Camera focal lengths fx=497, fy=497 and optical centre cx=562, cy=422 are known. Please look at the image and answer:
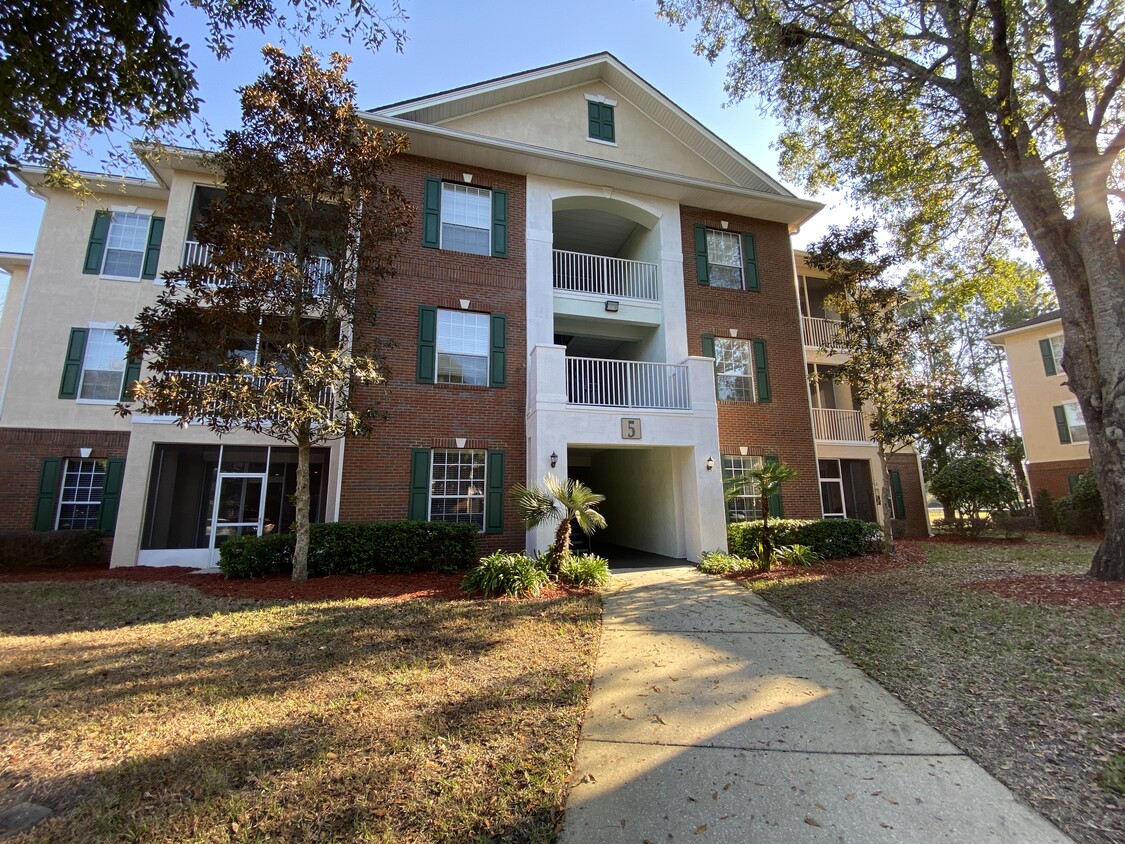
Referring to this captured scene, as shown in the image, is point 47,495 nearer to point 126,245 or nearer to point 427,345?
point 126,245

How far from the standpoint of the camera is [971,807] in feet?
9.25

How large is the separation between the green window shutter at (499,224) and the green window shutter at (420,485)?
5155 mm

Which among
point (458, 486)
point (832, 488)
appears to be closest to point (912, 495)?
point (832, 488)

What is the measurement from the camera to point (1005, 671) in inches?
183

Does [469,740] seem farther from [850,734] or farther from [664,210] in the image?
[664,210]

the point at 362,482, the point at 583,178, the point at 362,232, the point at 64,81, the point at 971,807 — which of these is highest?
the point at 583,178

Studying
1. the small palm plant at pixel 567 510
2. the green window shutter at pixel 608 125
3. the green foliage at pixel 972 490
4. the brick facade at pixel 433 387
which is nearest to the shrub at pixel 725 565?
the small palm plant at pixel 567 510

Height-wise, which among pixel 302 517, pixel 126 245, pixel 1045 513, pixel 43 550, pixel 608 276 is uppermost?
pixel 126 245

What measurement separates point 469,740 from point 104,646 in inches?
195

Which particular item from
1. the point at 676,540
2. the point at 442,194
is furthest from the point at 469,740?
the point at 442,194

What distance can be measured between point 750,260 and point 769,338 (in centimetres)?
235

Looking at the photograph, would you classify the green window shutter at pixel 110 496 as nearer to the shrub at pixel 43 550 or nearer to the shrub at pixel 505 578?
the shrub at pixel 43 550

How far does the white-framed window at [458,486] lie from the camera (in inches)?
427

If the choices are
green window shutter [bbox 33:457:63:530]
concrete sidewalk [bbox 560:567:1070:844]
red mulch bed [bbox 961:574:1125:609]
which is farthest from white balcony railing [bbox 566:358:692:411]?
green window shutter [bbox 33:457:63:530]
